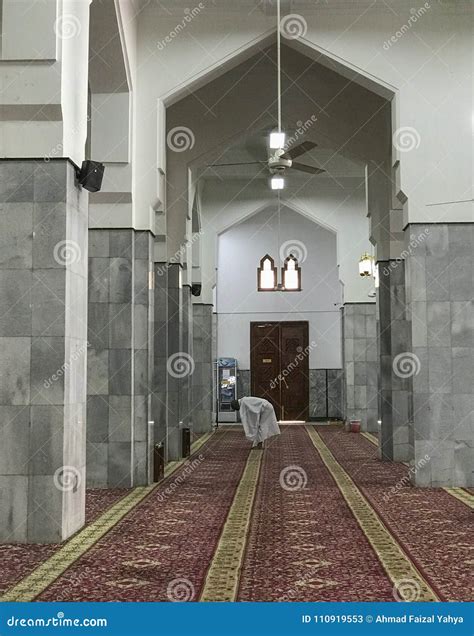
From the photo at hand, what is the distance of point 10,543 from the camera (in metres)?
5.31

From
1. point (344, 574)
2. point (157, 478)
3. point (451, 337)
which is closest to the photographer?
point (344, 574)

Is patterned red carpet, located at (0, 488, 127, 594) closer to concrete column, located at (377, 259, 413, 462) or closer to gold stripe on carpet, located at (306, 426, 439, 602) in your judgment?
gold stripe on carpet, located at (306, 426, 439, 602)

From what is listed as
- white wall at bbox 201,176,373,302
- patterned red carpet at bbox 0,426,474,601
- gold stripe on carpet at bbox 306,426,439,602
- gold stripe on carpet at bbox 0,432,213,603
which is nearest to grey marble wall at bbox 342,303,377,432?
white wall at bbox 201,176,373,302

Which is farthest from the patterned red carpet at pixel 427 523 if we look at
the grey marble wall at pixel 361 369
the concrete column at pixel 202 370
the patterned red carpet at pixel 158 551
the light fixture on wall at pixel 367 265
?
the concrete column at pixel 202 370

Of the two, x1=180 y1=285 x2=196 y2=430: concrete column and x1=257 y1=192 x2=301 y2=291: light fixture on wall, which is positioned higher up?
x1=257 y1=192 x2=301 y2=291: light fixture on wall

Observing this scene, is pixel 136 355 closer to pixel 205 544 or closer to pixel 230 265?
pixel 205 544

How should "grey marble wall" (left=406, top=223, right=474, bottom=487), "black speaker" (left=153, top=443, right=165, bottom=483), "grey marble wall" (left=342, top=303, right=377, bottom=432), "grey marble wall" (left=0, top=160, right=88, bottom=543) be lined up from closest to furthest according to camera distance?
"grey marble wall" (left=0, top=160, right=88, bottom=543)
"grey marble wall" (left=406, top=223, right=474, bottom=487)
"black speaker" (left=153, top=443, right=165, bottom=483)
"grey marble wall" (left=342, top=303, right=377, bottom=432)

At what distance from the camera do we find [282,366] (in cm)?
1842

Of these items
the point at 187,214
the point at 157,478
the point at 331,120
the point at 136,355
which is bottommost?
the point at 157,478

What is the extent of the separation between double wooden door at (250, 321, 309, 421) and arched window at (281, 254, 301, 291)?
31.4 inches

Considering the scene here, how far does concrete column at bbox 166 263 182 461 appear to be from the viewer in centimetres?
1079

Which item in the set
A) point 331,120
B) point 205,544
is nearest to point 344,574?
point 205,544

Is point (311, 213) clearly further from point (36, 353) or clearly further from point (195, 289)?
point (36, 353)

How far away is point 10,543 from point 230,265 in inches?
524
